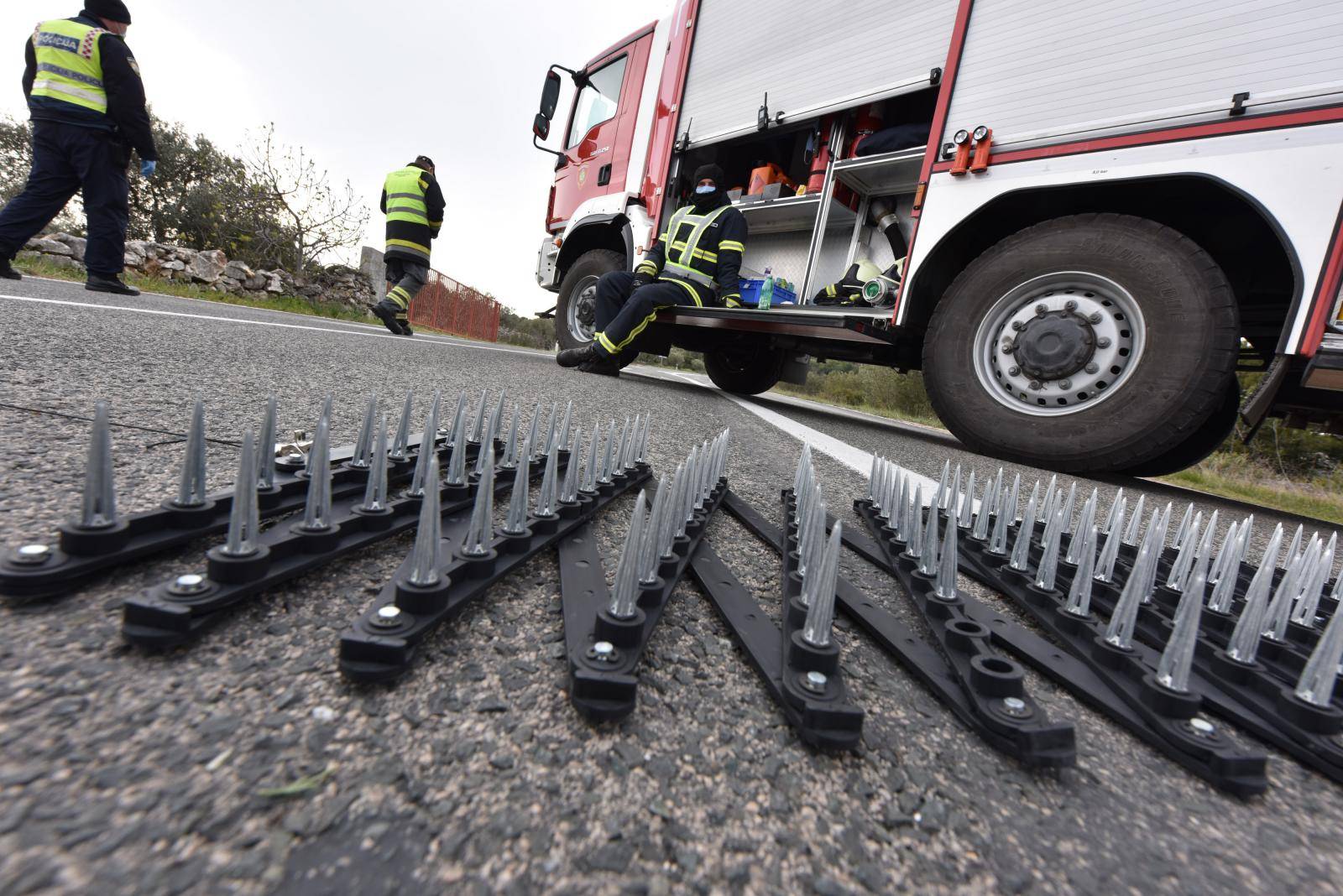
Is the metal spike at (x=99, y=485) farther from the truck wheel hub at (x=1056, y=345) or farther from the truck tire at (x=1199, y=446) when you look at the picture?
the truck tire at (x=1199, y=446)

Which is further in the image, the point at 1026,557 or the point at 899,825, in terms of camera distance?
the point at 1026,557

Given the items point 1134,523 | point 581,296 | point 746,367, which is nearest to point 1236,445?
point 746,367

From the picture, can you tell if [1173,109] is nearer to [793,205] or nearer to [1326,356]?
[1326,356]

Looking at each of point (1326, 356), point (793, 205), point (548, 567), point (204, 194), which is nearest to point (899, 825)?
point (548, 567)

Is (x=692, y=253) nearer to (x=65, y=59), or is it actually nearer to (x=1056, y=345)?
(x=1056, y=345)

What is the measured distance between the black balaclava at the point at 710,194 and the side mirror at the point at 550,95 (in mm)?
2741

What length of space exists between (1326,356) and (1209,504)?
3.07 ft

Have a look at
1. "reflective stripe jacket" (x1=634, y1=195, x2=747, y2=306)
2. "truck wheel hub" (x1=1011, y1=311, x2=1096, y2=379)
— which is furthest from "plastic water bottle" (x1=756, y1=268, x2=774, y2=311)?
"truck wheel hub" (x1=1011, y1=311, x2=1096, y2=379)

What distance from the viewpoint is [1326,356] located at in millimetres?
2381

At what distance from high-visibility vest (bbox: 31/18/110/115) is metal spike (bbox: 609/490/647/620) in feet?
21.8

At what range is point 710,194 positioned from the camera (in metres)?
5.22

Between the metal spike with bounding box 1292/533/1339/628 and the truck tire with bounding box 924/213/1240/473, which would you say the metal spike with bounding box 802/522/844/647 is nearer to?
the metal spike with bounding box 1292/533/1339/628

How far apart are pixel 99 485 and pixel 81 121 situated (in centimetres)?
628

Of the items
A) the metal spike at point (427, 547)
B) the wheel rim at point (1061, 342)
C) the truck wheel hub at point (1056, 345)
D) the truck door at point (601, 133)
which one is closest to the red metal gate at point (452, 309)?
the truck door at point (601, 133)
